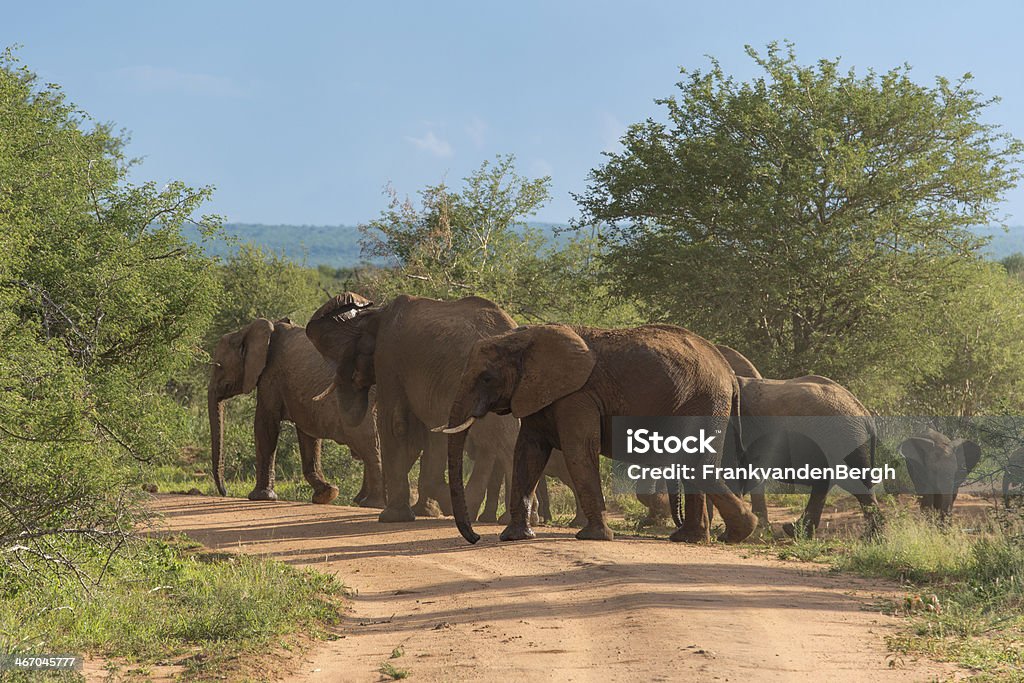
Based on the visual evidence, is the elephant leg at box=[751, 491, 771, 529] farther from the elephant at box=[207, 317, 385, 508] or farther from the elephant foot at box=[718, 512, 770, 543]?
the elephant at box=[207, 317, 385, 508]

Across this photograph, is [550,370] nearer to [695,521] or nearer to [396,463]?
[695,521]

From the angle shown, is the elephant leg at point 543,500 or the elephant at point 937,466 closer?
the elephant leg at point 543,500

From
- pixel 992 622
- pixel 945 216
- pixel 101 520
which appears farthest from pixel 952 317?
pixel 101 520

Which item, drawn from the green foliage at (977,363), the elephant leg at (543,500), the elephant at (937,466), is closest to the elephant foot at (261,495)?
the elephant leg at (543,500)

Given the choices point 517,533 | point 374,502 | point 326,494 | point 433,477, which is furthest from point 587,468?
point 326,494

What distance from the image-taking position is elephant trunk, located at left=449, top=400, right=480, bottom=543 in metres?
11.7

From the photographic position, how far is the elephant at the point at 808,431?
15.1 m

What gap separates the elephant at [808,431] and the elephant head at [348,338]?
4660 mm

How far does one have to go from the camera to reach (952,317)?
86.4 feet

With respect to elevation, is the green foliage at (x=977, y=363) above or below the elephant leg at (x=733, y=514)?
above

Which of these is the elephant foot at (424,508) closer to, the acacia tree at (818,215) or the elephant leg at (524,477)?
the elephant leg at (524,477)

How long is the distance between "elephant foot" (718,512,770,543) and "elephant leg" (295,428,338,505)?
7.07m

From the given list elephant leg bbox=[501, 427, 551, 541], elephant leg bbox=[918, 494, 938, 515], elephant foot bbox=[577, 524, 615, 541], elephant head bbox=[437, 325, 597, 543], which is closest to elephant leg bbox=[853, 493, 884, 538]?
elephant leg bbox=[918, 494, 938, 515]

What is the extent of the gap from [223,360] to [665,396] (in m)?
9.22
